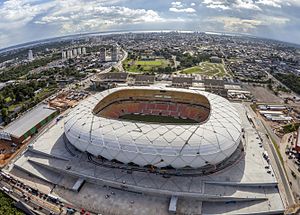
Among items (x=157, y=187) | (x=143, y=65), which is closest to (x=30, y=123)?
(x=157, y=187)

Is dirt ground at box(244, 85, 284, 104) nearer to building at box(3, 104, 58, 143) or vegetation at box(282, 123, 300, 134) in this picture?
vegetation at box(282, 123, 300, 134)

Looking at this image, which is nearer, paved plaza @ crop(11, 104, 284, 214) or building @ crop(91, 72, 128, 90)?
paved plaza @ crop(11, 104, 284, 214)

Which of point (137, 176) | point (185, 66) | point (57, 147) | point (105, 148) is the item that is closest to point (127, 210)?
point (137, 176)

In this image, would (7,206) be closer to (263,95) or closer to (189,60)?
(263,95)

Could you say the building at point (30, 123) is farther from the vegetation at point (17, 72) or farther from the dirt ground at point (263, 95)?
the dirt ground at point (263, 95)

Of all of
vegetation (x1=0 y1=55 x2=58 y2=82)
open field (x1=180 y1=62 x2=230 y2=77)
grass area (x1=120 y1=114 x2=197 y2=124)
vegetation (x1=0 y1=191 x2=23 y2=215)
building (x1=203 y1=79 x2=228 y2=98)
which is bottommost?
vegetation (x1=0 y1=55 x2=58 y2=82)

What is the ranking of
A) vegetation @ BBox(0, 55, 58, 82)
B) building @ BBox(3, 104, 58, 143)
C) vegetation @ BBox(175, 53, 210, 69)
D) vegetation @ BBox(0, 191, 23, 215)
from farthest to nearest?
vegetation @ BBox(175, 53, 210, 69), vegetation @ BBox(0, 55, 58, 82), building @ BBox(3, 104, 58, 143), vegetation @ BBox(0, 191, 23, 215)

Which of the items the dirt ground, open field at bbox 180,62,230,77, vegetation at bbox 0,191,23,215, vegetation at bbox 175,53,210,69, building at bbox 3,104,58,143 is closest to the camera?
vegetation at bbox 0,191,23,215

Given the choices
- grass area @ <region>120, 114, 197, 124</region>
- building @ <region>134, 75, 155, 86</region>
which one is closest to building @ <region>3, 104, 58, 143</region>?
grass area @ <region>120, 114, 197, 124</region>

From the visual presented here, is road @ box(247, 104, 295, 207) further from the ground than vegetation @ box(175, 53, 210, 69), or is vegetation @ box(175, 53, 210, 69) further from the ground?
road @ box(247, 104, 295, 207)
